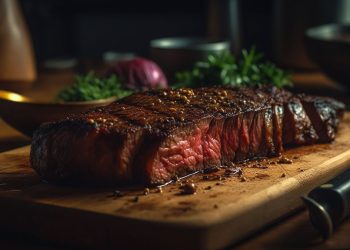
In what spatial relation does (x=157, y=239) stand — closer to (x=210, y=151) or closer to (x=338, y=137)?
(x=210, y=151)

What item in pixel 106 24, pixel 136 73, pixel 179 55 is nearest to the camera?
pixel 136 73

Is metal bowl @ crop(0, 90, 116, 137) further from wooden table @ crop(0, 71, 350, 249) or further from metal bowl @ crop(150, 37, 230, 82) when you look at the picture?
metal bowl @ crop(150, 37, 230, 82)

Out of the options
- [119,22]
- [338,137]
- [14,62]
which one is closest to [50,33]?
[119,22]

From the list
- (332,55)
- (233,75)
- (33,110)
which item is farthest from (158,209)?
(332,55)

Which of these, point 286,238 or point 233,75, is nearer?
point 286,238

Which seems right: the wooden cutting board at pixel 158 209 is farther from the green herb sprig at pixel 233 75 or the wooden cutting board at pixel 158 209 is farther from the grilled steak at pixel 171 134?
the green herb sprig at pixel 233 75

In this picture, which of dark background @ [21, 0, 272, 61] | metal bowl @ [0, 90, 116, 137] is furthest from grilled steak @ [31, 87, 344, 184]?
dark background @ [21, 0, 272, 61]

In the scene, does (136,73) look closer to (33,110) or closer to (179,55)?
(179,55)
